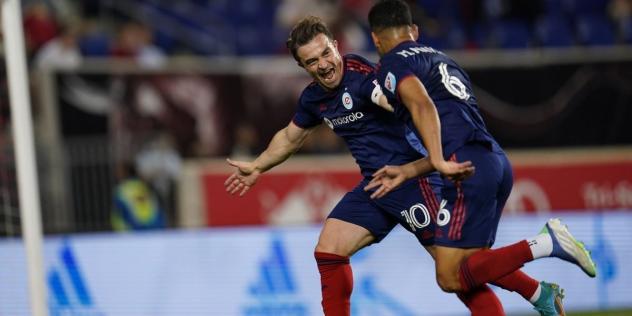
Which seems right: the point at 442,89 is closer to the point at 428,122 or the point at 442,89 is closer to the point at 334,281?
the point at 428,122

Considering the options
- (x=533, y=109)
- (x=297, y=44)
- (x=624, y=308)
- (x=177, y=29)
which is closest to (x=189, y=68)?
(x=177, y=29)

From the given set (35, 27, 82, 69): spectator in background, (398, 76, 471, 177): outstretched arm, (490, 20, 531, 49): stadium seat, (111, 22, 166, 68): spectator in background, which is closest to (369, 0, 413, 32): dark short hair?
(398, 76, 471, 177): outstretched arm

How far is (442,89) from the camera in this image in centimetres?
655

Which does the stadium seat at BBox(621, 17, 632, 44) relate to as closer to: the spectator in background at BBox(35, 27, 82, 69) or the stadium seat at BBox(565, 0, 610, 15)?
the stadium seat at BBox(565, 0, 610, 15)

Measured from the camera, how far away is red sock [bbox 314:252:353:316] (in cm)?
718

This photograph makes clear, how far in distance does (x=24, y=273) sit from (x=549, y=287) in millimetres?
5020

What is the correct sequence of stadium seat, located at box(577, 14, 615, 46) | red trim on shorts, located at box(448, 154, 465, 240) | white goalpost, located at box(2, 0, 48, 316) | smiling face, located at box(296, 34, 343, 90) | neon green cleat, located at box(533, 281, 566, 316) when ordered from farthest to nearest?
stadium seat, located at box(577, 14, 615, 46), smiling face, located at box(296, 34, 343, 90), neon green cleat, located at box(533, 281, 566, 316), white goalpost, located at box(2, 0, 48, 316), red trim on shorts, located at box(448, 154, 465, 240)

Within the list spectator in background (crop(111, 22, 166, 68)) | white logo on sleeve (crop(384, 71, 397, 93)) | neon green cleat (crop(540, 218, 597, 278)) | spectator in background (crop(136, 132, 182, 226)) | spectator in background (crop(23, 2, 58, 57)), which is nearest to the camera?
white logo on sleeve (crop(384, 71, 397, 93))

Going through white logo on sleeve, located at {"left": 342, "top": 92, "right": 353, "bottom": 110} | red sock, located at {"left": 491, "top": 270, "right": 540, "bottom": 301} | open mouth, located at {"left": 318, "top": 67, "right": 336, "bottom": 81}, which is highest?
open mouth, located at {"left": 318, "top": 67, "right": 336, "bottom": 81}

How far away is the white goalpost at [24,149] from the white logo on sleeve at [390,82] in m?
2.04

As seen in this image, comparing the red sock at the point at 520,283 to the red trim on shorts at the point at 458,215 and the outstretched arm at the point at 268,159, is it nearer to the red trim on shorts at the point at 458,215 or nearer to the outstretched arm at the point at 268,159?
the red trim on shorts at the point at 458,215

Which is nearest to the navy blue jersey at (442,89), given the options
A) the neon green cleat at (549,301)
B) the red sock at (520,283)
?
the red sock at (520,283)

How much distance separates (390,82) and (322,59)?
0.69 meters

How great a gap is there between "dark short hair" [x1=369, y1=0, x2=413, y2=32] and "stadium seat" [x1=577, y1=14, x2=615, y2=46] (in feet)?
34.5
